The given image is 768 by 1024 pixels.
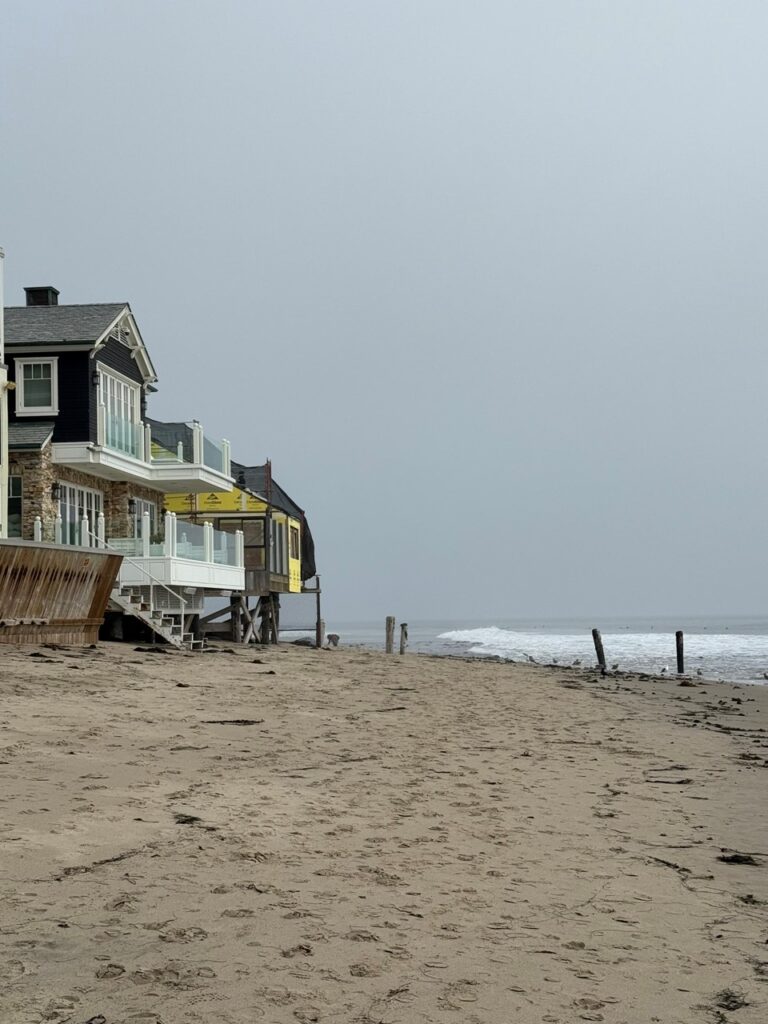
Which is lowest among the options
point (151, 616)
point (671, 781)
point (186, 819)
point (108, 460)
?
point (671, 781)

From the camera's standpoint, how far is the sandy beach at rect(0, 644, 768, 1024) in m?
4.71

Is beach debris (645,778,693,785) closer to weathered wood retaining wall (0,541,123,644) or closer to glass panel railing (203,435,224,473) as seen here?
weathered wood retaining wall (0,541,123,644)

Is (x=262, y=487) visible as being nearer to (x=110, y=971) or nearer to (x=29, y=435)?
(x=29, y=435)

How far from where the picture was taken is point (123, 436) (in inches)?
1231

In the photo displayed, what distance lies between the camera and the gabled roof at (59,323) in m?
29.8

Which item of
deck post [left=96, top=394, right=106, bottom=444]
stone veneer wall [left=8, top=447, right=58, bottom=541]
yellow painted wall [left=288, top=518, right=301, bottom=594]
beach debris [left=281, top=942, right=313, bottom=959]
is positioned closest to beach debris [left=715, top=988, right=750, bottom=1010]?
beach debris [left=281, top=942, right=313, bottom=959]

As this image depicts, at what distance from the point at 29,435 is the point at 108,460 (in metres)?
2.08

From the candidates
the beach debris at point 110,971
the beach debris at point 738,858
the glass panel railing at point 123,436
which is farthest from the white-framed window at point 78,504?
the beach debris at point 110,971

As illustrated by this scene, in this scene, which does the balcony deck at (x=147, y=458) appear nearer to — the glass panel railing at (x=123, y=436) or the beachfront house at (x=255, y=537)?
the glass panel railing at (x=123, y=436)

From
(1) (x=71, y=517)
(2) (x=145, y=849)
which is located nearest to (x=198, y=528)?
(1) (x=71, y=517)

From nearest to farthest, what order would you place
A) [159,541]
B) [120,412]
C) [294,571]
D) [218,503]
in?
[159,541] < [120,412] < [218,503] < [294,571]

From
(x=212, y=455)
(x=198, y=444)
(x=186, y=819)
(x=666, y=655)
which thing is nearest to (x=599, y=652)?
(x=212, y=455)

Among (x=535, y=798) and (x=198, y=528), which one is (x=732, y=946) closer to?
(x=535, y=798)

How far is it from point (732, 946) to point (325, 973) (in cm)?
206
